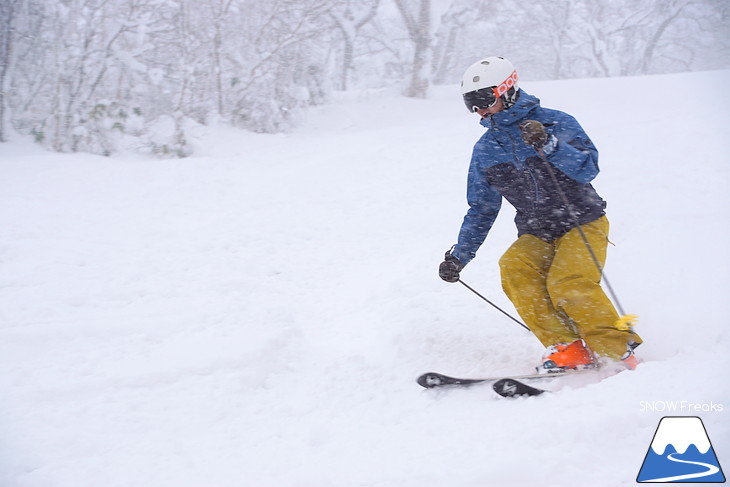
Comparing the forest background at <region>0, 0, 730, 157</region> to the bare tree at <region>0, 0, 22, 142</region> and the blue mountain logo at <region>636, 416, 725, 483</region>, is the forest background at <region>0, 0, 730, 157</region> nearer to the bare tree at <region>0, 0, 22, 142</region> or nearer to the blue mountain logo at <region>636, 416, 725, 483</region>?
the bare tree at <region>0, 0, 22, 142</region>

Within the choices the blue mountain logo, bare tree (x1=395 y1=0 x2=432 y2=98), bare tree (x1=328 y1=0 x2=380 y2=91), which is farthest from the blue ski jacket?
bare tree (x1=328 y1=0 x2=380 y2=91)

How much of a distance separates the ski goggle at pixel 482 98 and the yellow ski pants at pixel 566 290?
35.2 inches

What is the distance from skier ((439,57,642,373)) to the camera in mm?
3223

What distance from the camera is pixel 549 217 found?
353 centimetres

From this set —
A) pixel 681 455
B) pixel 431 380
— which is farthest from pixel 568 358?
pixel 681 455

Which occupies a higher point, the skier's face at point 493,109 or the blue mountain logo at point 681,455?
the skier's face at point 493,109

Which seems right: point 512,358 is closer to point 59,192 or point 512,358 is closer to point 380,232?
point 380,232

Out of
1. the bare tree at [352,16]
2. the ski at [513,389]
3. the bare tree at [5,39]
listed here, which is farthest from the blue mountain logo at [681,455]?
the bare tree at [352,16]

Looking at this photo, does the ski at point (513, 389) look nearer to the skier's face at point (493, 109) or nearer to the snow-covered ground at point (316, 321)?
the snow-covered ground at point (316, 321)

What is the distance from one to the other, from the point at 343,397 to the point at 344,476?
112 centimetres

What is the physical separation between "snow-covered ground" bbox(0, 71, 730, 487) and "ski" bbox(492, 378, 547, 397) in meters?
0.15

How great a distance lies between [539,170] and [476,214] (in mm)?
603

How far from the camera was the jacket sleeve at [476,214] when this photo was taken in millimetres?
3789

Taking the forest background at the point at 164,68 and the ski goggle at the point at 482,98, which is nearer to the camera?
the ski goggle at the point at 482,98
